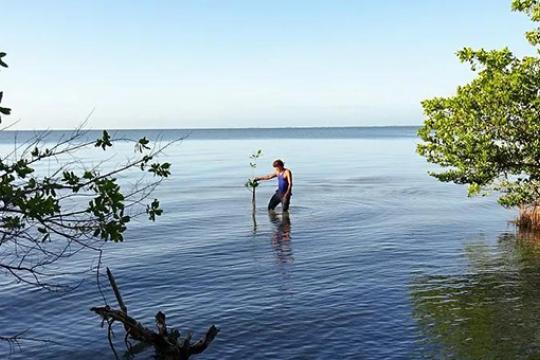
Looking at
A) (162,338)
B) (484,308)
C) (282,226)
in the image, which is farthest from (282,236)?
(162,338)

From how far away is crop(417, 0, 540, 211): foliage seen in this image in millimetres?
17969

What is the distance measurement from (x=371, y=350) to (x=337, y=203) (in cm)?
2345

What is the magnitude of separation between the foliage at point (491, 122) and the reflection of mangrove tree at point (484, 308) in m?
3.15

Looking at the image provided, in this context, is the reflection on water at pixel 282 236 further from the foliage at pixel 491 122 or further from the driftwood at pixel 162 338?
the driftwood at pixel 162 338

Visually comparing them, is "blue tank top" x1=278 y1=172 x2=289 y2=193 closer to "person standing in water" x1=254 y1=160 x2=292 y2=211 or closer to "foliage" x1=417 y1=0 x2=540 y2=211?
"person standing in water" x1=254 y1=160 x2=292 y2=211

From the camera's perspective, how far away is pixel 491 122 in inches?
752

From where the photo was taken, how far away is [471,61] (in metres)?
18.9

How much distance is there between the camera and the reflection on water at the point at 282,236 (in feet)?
66.9

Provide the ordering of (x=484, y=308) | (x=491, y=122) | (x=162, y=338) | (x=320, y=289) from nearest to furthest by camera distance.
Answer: (x=162, y=338), (x=484, y=308), (x=320, y=289), (x=491, y=122)

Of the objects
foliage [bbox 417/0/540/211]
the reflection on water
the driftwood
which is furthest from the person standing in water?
the driftwood

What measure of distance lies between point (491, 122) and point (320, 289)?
8330 mm

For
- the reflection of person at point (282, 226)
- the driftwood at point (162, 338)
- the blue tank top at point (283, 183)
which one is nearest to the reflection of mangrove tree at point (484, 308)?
the driftwood at point (162, 338)

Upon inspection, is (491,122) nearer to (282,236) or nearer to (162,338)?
(282,236)

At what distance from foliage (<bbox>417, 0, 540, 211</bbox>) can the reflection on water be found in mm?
6296
